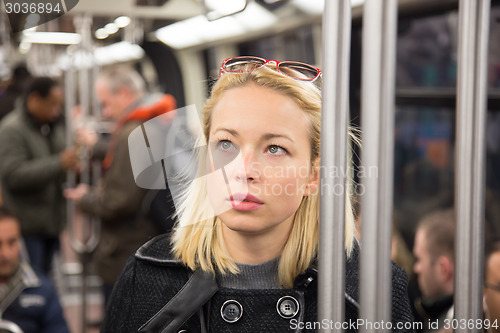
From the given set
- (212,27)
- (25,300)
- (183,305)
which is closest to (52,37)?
(212,27)

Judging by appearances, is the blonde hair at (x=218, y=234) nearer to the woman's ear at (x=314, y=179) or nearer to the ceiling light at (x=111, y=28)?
the woman's ear at (x=314, y=179)

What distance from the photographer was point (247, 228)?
1071mm

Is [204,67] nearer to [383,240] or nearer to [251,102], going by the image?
[251,102]

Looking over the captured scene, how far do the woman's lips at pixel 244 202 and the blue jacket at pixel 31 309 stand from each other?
0.86 meters

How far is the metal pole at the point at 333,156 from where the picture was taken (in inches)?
37.2

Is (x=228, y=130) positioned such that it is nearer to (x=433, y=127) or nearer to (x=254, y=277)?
(x=254, y=277)

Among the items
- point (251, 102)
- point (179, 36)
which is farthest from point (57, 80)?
point (251, 102)

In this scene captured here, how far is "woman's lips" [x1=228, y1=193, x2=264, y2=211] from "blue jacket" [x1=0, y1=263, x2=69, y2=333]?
2.82 ft

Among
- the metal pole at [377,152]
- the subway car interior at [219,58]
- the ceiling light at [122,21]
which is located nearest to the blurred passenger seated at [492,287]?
the subway car interior at [219,58]

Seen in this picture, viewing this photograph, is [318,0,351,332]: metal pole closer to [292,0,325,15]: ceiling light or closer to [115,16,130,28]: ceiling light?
[292,0,325,15]: ceiling light

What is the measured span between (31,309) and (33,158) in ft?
1.59

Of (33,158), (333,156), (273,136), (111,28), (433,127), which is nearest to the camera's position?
(333,156)

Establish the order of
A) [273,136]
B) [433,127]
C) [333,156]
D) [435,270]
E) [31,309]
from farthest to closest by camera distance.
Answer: [433,127] < [435,270] < [31,309] < [273,136] < [333,156]

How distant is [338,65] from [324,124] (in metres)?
0.09
